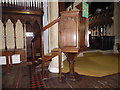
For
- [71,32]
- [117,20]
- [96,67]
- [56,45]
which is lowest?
[96,67]

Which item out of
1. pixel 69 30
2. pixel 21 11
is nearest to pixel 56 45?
pixel 69 30

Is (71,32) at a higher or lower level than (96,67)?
higher

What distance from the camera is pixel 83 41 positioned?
7.84 ft

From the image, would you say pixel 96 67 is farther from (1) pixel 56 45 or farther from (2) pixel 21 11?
(2) pixel 21 11

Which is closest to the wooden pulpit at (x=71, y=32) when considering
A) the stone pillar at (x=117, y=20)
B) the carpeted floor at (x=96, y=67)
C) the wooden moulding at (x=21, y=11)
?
the carpeted floor at (x=96, y=67)

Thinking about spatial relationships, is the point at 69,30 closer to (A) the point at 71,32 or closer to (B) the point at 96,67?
(A) the point at 71,32

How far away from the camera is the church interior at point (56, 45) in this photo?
7.14ft

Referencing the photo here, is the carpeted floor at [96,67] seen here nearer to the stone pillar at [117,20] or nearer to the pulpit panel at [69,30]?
the pulpit panel at [69,30]

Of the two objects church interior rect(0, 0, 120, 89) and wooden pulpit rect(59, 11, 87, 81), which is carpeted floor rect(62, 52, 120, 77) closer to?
church interior rect(0, 0, 120, 89)

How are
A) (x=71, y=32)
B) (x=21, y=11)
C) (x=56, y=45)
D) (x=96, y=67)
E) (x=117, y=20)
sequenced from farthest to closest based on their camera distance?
(x=117, y=20) → (x=21, y=11) → (x=96, y=67) → (x=56, y=45) → (x=71, y=32)

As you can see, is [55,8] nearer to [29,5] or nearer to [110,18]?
[29,5]

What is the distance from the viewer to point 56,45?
2.97 metres

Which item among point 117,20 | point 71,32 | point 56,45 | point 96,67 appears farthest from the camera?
point 117,20

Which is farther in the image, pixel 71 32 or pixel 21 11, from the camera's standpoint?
pixel 21 11
